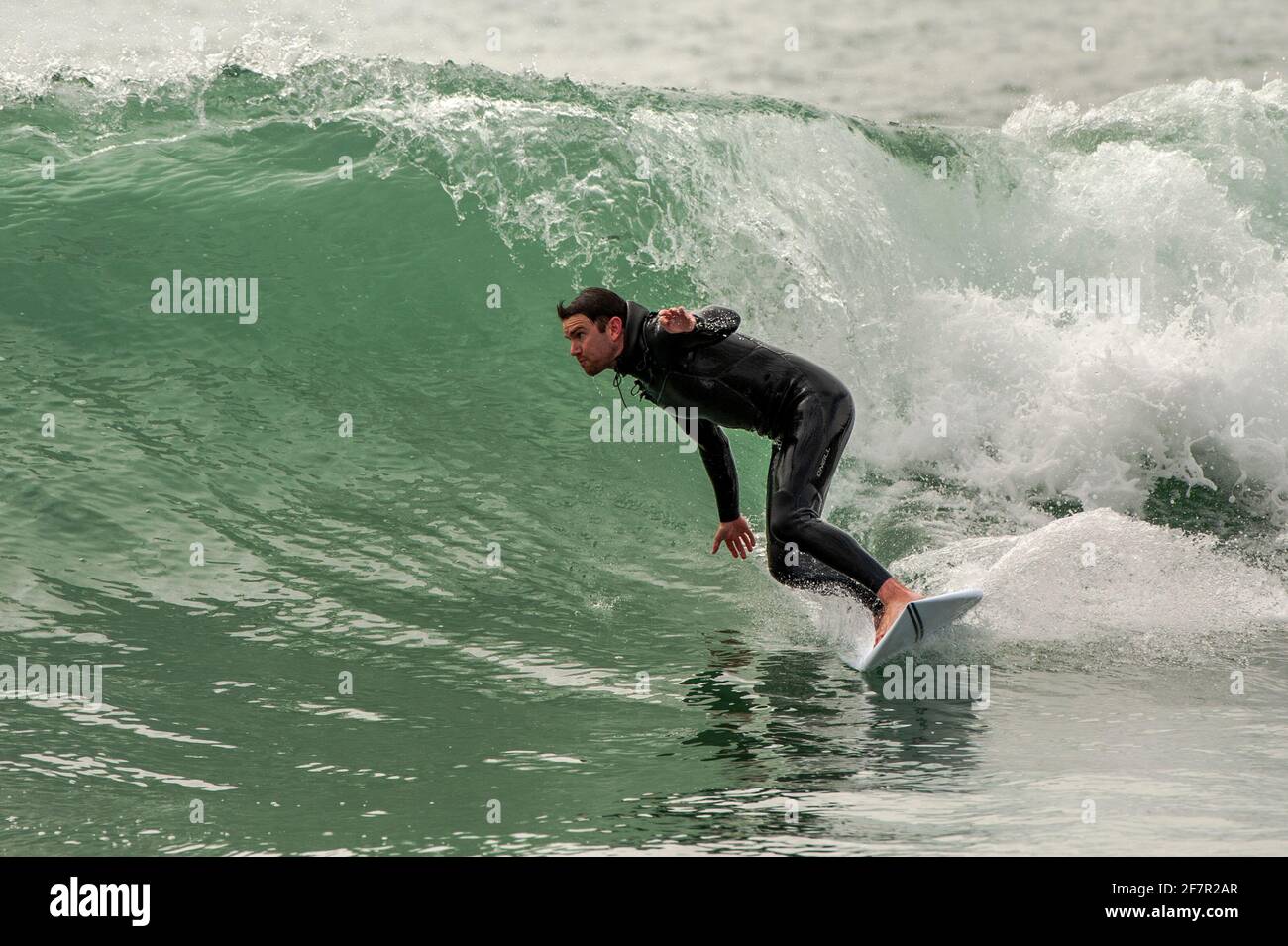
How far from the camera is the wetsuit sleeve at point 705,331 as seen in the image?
19.0 ft

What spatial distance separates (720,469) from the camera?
635cm

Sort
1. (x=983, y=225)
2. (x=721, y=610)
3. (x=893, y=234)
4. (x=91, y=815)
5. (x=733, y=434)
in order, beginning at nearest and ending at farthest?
(x=91, y=815)
(x=721, y=610)
(x=733, y=434)
(x=893, y=234)
(x=983, y=225)

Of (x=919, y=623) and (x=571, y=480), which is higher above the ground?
(x=571, y=480)

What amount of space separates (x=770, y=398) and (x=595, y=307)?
92cm

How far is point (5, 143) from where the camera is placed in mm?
10789

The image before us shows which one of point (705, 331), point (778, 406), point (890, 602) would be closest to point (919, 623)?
point (890, 602)

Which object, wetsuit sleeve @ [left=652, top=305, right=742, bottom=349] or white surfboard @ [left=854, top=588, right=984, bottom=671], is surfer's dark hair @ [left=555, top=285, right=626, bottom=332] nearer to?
wetsuit sleeve @ [left=652, top=305, right=742, bottom=349]

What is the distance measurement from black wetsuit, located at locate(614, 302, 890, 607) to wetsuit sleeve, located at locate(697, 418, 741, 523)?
185 millimetres

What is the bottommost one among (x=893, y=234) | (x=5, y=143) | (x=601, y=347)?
(x=601, y=347)

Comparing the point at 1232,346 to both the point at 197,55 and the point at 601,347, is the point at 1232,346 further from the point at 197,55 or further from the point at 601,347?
the point at 197,55

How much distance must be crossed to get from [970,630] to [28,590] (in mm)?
4321

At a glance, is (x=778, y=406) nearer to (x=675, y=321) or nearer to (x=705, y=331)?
(x=705, y=331)

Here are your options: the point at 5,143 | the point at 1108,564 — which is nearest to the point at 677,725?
the point at 1108,564

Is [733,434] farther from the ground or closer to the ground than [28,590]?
farther from the ground
